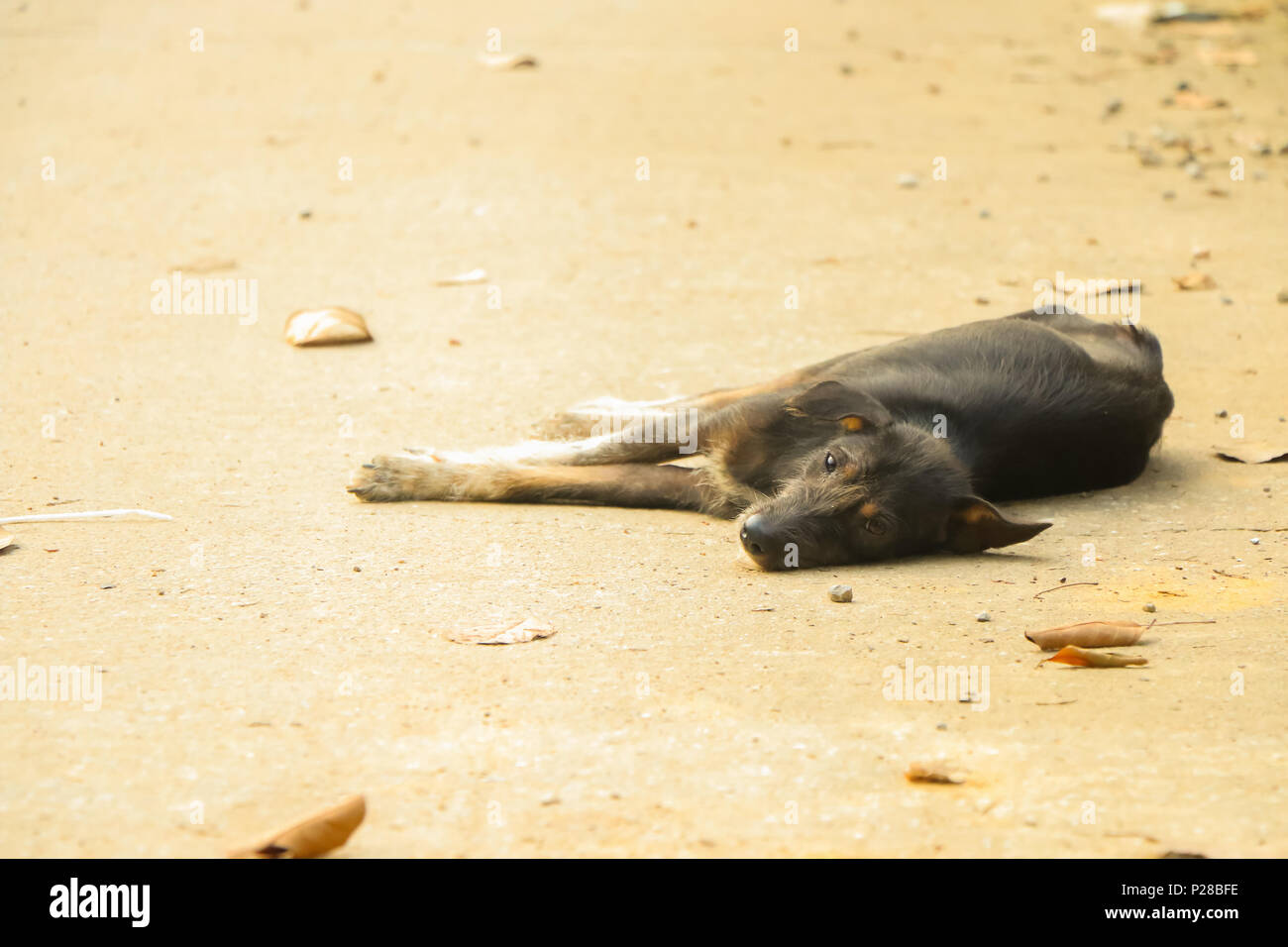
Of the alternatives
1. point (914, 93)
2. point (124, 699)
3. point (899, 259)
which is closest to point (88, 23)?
point (914, 93)

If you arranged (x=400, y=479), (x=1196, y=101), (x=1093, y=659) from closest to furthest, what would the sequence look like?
(x=1093, y=659)
(x=400, y=479)
(x=1196, y=101)

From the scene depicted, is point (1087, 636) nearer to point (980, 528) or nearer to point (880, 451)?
point (980, 528)

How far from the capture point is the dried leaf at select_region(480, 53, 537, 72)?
428 inches

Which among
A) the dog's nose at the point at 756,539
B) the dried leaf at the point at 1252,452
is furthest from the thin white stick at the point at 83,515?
the dried leaf at the point at 1252,452

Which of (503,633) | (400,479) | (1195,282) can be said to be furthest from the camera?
(1195,282)

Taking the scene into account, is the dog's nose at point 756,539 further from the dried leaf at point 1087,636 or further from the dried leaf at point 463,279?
the dried leaf at point 463,279

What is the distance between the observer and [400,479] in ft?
16.6

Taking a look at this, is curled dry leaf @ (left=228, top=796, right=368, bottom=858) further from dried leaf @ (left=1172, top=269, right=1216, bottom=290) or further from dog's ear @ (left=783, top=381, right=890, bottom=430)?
dried leaf @ (left=1172, top=269, right=1216, bottom=290)

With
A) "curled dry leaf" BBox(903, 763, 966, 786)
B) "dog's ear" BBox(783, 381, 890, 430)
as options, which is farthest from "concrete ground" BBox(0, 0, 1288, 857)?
"dog's ear" BBox(783, 381, 890, 430)

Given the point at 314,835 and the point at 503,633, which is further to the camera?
the point at 503,633

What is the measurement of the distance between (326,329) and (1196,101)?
7461mm

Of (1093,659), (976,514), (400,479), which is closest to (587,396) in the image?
(400,479)

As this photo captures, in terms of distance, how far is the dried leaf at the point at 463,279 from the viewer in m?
7.33
